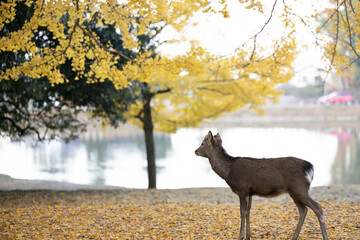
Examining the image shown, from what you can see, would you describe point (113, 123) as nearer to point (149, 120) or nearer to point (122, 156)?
point (149, 120)

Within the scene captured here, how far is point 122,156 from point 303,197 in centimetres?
2652

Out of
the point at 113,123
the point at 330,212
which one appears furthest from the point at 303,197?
the point at 113,123

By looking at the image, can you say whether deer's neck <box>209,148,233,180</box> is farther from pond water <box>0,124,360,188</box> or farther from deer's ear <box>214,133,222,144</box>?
pond water <box>0,124,360,188</box>

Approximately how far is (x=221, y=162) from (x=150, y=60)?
3.59m

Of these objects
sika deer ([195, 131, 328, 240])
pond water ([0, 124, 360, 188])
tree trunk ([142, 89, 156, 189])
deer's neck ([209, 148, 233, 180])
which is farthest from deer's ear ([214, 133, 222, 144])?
pond water ([0, 124, 360, 188])

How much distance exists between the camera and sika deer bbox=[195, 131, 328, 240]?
5051 mm

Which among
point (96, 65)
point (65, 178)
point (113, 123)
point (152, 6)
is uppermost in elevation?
point (152, 6)

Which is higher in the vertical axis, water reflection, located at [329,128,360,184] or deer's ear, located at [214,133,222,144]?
deer's ear, located at [214,133,222,144]

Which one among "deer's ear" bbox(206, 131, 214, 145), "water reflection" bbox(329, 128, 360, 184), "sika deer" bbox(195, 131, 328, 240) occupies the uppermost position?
"deer's ear" bbox(206, 131, 214, 145)

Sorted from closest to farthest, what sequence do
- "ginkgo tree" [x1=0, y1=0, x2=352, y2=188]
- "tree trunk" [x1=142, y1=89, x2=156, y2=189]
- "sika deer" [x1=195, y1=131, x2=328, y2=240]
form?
"sika deer" [x1=195, y1=131, x2=328, y2=240], "ginkgo tree" [x1=0, y1=0, x2=352, y2=188], "tree trunk" [x1=142, y1=89, x2=156, y2=189]

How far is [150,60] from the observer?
8398mm

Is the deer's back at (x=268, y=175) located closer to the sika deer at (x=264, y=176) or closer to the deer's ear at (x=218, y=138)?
the sika deer at (x=264, y=176)

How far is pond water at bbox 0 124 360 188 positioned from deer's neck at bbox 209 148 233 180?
15770mm

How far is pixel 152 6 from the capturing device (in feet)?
23.3
